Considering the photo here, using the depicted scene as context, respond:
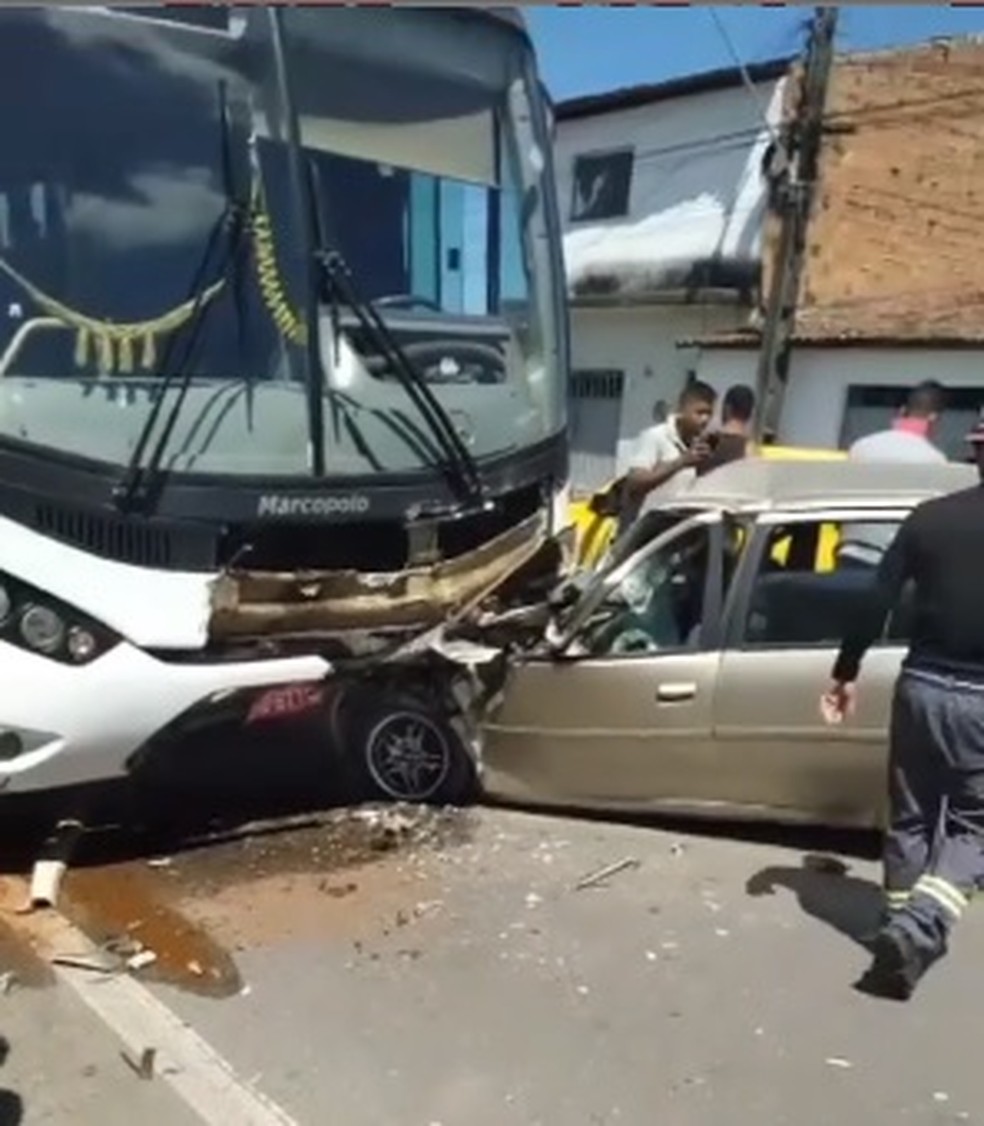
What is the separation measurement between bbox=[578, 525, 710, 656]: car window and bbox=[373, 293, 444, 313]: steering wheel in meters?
1.30

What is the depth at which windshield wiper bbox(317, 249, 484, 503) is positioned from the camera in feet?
17.0

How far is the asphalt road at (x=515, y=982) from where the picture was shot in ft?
11.8

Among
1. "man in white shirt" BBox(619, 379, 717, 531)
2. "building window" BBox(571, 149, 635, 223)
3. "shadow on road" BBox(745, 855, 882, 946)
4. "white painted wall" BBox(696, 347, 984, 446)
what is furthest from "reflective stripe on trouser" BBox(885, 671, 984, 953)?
"building window" BBox(571, 149, 635, 223)

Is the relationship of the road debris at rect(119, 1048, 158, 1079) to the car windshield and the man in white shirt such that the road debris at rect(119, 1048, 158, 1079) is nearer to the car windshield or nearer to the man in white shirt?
the car windshield

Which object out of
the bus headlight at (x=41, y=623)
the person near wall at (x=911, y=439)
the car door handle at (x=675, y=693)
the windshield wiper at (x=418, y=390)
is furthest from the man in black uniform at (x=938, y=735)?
the bus headlight at (x=41, y=623)

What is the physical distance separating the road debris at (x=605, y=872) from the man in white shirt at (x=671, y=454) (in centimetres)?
177

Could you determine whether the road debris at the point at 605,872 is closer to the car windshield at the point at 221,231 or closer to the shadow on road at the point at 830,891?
the shadow on road at the point at 830,891

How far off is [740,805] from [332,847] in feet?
5.15

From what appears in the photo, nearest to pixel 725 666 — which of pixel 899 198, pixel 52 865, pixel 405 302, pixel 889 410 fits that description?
pixel 405 302

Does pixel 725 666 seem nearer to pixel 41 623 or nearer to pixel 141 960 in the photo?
pixel 141 960

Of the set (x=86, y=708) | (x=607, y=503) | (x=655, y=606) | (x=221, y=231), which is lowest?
(x=86, y=708)

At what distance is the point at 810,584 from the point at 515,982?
1.95 m

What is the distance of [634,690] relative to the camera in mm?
5426

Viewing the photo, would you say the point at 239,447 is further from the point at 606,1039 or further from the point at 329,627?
the point at 606,1039
